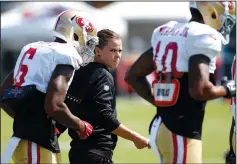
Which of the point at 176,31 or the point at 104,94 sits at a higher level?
the point at 176,31

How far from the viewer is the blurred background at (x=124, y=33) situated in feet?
54.7

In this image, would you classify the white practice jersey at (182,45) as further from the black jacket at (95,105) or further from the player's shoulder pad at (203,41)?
the black jacket at (95,105)

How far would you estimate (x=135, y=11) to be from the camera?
86.3 ft

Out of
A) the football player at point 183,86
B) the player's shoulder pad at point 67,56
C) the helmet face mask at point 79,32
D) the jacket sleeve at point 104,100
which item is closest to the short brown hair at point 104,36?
the helmet face mask at point 79,32

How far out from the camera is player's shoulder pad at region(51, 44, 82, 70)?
5.12m

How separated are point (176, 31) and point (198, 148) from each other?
0.83 meters

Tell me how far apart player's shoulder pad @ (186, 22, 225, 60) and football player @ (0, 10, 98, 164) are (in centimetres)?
77

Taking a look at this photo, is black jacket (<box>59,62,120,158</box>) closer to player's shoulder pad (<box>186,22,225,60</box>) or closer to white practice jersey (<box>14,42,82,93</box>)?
white practice jersey (<box>14,42,82,93</box>)

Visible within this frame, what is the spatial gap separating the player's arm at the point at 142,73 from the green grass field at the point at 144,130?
15.7ft

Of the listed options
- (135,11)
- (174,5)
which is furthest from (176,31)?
(135,11)

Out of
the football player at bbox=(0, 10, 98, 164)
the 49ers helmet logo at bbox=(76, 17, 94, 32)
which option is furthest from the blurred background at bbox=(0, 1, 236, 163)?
the football player at bbox=(0, 10, 98, 164)

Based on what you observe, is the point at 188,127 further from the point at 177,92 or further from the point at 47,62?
the point at 47,62

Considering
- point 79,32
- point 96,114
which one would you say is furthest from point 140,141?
point 79,32

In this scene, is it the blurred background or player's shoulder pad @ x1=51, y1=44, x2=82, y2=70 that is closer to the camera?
player's shoulder pad @ x1=51, y1=44, x2=82, y2=70
